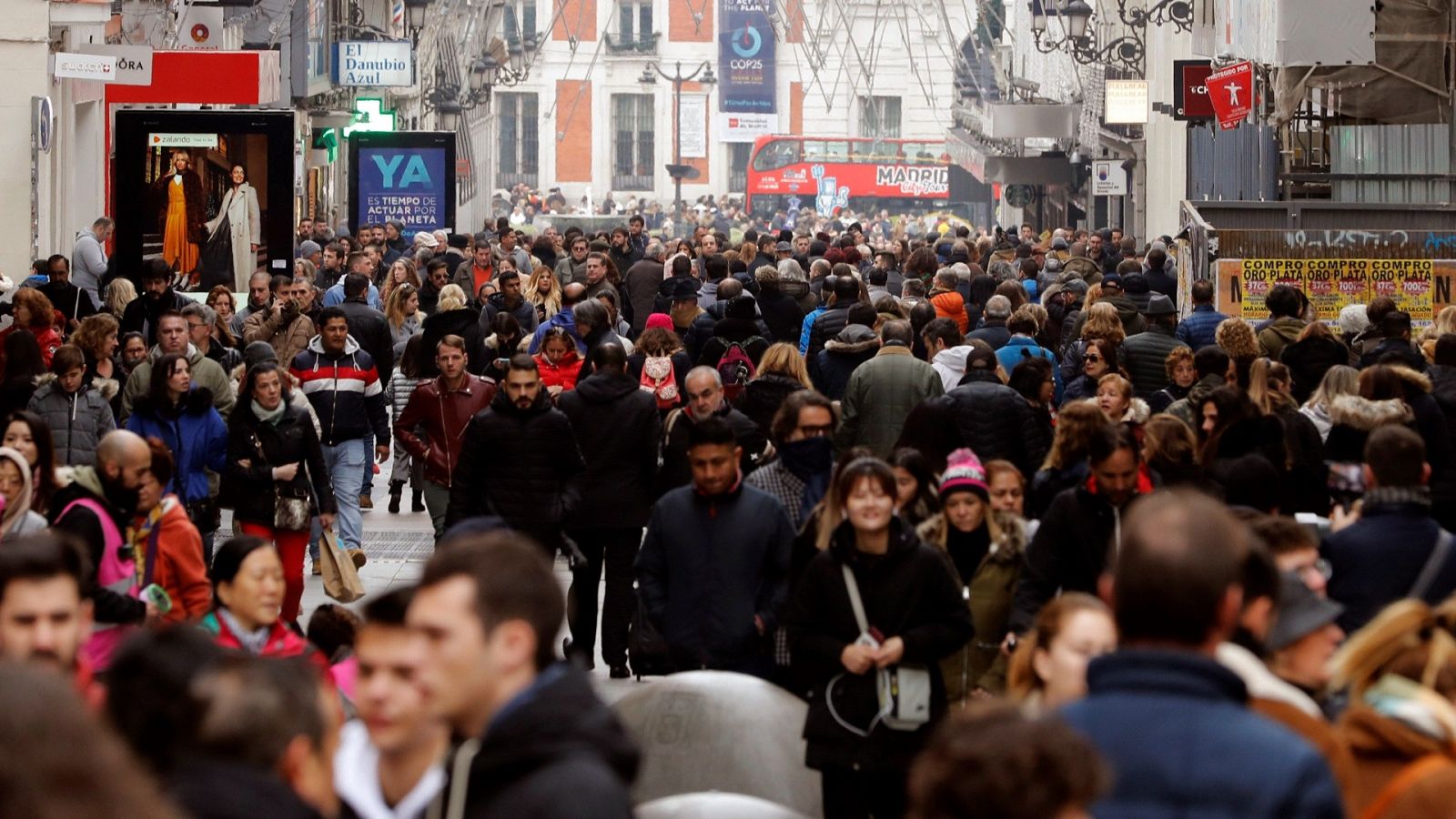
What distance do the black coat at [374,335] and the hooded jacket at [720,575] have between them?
7.02m

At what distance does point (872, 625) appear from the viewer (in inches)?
263

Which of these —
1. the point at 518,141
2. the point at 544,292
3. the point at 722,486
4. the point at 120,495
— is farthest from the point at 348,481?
the point at 518,141

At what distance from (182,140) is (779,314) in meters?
5.71

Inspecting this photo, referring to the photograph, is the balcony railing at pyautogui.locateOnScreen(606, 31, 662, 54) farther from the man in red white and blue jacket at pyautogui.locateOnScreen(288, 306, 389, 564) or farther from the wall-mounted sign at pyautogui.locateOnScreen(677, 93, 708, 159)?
the man in red white and blue jacket at pyautogui.locateOnScreen(288, 306, 389, 564)

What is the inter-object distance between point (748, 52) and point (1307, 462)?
3018 inches

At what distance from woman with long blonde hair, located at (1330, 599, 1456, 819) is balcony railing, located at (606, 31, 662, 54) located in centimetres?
8459

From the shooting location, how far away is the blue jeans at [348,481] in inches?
489

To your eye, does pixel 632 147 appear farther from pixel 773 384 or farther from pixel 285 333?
pixel 773 384

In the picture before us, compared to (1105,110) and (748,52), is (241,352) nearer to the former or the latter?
(1105,110)

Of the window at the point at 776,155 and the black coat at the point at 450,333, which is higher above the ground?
the window at the point at 776,155

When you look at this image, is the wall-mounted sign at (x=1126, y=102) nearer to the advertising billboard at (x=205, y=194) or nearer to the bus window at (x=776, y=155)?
the advertising billboard at (x=205, y=194)

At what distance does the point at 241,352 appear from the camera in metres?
14.4

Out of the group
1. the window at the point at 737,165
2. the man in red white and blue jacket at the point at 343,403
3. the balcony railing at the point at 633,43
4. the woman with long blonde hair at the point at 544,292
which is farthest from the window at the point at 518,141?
the man in red white and blue jacket at the point at 343,403

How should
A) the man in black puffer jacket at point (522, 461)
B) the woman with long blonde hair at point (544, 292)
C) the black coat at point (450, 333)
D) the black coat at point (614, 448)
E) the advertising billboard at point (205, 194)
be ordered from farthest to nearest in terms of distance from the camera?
the advertising billboard at point (205, 194), the woman with long blonde hair at point (544, 292), the black coat at point (450, 333), the black coat at point (614, 448), the man in black puffer jacket at point (522, 461)
